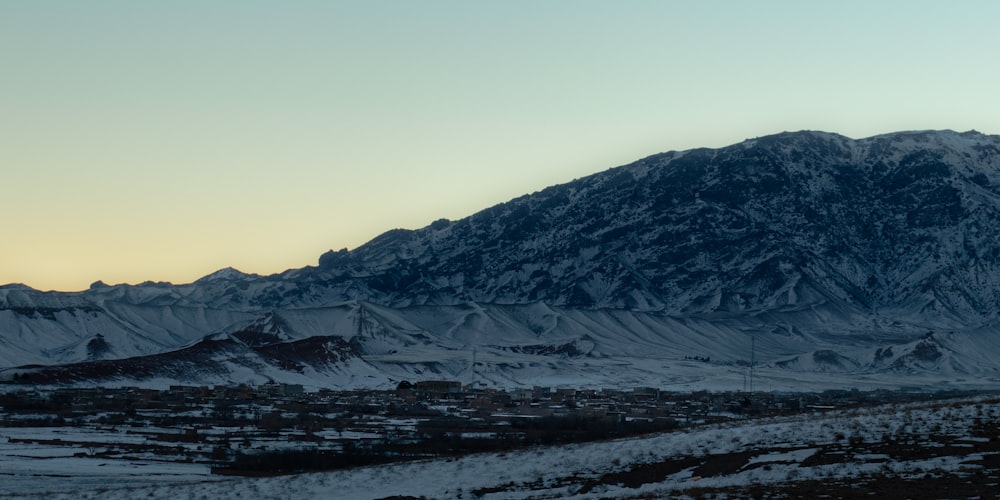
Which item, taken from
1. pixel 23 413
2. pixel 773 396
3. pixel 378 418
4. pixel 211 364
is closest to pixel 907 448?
pixel 378 418

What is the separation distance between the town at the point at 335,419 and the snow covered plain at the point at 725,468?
19.6 m

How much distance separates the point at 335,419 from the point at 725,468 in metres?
75.5

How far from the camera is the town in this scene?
87125mm

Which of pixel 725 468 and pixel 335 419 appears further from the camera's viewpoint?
pixel 335 419

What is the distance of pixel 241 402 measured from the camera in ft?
483

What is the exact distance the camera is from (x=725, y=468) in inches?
1980

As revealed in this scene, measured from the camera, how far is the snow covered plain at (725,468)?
1747 inches

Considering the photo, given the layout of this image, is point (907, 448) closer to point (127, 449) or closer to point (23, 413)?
point (127, 449)

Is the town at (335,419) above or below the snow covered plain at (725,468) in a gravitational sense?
below

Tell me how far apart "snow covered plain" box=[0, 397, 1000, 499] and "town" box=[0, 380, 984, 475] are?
64.2 feet

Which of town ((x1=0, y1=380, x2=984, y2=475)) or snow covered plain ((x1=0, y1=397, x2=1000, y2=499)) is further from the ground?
snow covered plain ((x1=0, y1=397, x2=1000, y2=499))

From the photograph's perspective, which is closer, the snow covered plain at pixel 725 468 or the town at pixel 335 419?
the snow covered plain at pixel 725 468

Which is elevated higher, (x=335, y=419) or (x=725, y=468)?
(x=725, y=468)

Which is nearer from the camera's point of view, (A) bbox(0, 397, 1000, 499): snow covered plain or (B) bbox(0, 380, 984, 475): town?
(A) bbox(0, 397, 1000, 499): snow covered plain
